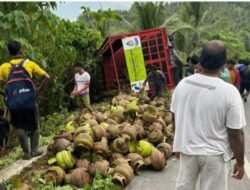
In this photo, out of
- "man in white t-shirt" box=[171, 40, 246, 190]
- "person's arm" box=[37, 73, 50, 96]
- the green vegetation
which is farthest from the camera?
the green vegetation

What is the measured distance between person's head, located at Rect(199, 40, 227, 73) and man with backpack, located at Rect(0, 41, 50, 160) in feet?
11.4

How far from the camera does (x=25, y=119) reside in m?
7.31

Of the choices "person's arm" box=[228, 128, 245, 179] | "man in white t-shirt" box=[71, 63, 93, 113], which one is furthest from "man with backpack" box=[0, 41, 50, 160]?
"man in white t-shirt" box=[71, 63, 93, 113]

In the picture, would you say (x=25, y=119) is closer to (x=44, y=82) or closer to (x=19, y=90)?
(x=19, y=90)

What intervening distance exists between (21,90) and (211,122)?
3697 mm

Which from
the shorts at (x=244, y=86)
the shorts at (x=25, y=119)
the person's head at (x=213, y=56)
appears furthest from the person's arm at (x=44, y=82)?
the shorts at (x=244, y=86)

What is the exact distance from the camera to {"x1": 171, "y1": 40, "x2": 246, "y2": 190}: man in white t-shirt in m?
4.06

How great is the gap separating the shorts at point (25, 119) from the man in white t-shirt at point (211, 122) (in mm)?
3464

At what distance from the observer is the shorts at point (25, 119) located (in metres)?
7.23

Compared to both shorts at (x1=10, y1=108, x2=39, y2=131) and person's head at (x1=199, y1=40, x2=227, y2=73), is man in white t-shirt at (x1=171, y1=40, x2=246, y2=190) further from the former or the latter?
shorts at (x1=10, y1=108, x2=39, y2=131)

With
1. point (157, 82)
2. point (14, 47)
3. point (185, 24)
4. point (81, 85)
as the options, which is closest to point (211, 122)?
point (14, 47)

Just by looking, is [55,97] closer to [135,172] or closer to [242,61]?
[242,61]

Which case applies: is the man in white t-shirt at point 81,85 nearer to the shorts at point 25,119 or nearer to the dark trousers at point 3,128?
the dark trousers at point 3,128

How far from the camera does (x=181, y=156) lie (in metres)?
4.38
